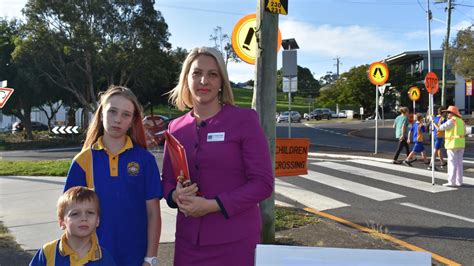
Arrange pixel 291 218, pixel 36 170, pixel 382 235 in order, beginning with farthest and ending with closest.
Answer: pixel 36 170 < pixel 291 218 < pixel 382 235

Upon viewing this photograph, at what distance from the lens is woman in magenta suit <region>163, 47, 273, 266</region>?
2.36 meters

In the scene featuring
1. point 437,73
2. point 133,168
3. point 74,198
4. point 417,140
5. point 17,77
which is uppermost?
point 437,73

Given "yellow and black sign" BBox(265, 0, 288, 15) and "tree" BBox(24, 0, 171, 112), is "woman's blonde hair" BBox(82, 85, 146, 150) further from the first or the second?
"tree" BBox(24, 0, 171, 112)

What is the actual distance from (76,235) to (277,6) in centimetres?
366

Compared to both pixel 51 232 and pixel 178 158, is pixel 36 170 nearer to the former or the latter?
pixel 51 232

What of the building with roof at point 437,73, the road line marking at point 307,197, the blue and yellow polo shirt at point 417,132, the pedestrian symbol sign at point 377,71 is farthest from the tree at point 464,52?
the road line marking at point 307,197

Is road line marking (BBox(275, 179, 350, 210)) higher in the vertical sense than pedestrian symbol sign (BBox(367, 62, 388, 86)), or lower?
lower

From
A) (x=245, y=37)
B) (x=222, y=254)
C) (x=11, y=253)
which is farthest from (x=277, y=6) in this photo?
(x=11, y=253)

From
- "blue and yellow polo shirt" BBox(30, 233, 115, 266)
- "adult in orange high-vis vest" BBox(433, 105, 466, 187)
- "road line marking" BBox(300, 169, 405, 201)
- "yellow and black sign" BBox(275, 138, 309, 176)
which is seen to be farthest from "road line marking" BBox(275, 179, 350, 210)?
"blue and yellow polo shirt" BBox(30, 233, 115, 266)

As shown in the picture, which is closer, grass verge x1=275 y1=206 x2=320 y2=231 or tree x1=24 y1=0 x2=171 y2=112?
grass verge x1=275 y1=206 x2=320 y2=231

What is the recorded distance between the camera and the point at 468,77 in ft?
109

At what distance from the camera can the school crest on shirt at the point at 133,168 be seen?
2.58 m

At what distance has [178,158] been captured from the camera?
7.89 ft

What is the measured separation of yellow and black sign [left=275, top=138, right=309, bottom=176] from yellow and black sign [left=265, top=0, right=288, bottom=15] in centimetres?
213
